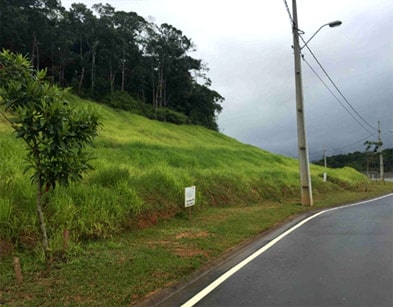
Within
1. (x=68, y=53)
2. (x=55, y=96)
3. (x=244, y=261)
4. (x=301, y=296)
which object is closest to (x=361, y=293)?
(x=301, y=296)

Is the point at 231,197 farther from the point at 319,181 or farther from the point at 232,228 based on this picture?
the point at 319,181

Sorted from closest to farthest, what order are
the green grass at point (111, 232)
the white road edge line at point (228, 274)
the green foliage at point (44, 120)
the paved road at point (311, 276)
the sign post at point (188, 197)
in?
the paved road at point (311, 276), the white road edge line at point (228, 274), the green foliage at point (44, 120), the green grass at point (111, 232), the sign post at point (188, 197)

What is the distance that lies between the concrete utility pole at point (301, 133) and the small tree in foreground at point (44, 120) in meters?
13.3

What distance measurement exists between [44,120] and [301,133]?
1425cm

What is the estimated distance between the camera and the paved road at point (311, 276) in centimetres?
519

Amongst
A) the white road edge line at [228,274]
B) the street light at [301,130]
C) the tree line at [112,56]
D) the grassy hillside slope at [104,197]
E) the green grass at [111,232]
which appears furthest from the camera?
the tree line at [112,56]

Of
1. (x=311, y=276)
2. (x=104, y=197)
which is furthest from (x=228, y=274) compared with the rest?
(x=104, y=197)

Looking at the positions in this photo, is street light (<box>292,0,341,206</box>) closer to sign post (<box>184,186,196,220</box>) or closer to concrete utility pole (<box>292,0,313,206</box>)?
concrete utility pole (<box>292,0,313,206</box>)

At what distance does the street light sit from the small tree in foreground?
525 inches

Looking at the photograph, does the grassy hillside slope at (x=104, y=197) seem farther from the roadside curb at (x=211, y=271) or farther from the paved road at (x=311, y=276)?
the paved road at (x=311, y=276)

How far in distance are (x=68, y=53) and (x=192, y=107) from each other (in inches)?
995

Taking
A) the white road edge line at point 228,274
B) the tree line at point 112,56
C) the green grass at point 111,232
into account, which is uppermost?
the tree line at point 112,56

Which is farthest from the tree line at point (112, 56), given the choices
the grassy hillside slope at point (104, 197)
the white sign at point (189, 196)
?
the white sign at point (189, 196)

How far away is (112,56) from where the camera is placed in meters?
62.8
